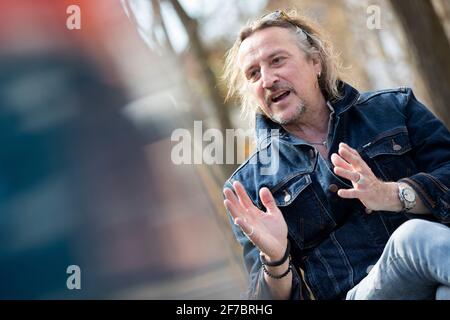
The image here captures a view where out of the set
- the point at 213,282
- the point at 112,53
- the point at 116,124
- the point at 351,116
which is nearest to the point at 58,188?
the point at 116,124

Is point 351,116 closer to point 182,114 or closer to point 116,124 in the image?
point 116,124

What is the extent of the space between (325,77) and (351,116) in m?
0.23

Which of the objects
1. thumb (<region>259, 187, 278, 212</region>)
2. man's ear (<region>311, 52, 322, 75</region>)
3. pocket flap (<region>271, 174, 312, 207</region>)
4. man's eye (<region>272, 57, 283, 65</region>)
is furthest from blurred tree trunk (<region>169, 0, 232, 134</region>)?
thumb (<region>259, 187, 278, 212</region>)

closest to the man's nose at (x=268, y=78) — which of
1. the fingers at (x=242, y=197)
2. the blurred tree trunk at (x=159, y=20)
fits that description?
the fingers at (x=242, y=197)

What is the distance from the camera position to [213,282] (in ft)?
11.2

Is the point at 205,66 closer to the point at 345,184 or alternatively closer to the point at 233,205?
the point at 345,184

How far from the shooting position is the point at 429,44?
3.50 m

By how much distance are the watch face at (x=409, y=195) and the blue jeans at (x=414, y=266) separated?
0.23 metres

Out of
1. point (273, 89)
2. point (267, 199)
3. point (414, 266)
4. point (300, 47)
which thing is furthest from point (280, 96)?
point (414, 266)

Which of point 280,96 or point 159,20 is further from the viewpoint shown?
point 159,20

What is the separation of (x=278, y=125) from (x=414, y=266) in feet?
2.53

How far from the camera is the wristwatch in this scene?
1902mm

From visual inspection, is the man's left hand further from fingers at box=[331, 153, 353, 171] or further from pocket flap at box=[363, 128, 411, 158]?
pocket flap at box=[363, 128, 411, 158]

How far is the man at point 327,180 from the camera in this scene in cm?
184
